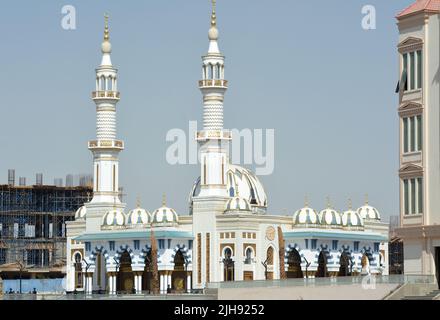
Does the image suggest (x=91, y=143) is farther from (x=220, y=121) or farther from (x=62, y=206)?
(x=62, y=206)

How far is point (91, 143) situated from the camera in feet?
323

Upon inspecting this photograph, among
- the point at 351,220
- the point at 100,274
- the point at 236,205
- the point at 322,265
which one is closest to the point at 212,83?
the point at 236,205

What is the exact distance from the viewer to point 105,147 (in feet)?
321

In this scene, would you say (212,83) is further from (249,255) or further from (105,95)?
(249,255)

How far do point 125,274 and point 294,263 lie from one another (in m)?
12.3

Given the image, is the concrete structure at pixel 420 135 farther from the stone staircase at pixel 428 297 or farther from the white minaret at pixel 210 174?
the white minaret at pixel 210 174

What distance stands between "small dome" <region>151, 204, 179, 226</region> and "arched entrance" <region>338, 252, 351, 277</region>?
12.6 metres

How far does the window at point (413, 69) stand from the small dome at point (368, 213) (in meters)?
48.3

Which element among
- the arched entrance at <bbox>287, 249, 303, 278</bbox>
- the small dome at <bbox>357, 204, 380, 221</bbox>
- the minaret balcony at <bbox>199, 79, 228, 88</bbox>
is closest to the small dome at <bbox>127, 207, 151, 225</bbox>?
the minaret balcony at <bbox>199, 79, 228, 88</bbox>

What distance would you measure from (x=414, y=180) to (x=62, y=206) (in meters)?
74.8

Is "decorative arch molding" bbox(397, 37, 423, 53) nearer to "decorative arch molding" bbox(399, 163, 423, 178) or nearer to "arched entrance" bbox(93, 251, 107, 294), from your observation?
"decorative arch molding" bbox(399, 163, 423, 178)

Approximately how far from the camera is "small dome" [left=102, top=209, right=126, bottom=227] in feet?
317

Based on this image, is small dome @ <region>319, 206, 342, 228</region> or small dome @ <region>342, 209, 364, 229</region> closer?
small dome @ <region>319, 206, 342, 228</region>
